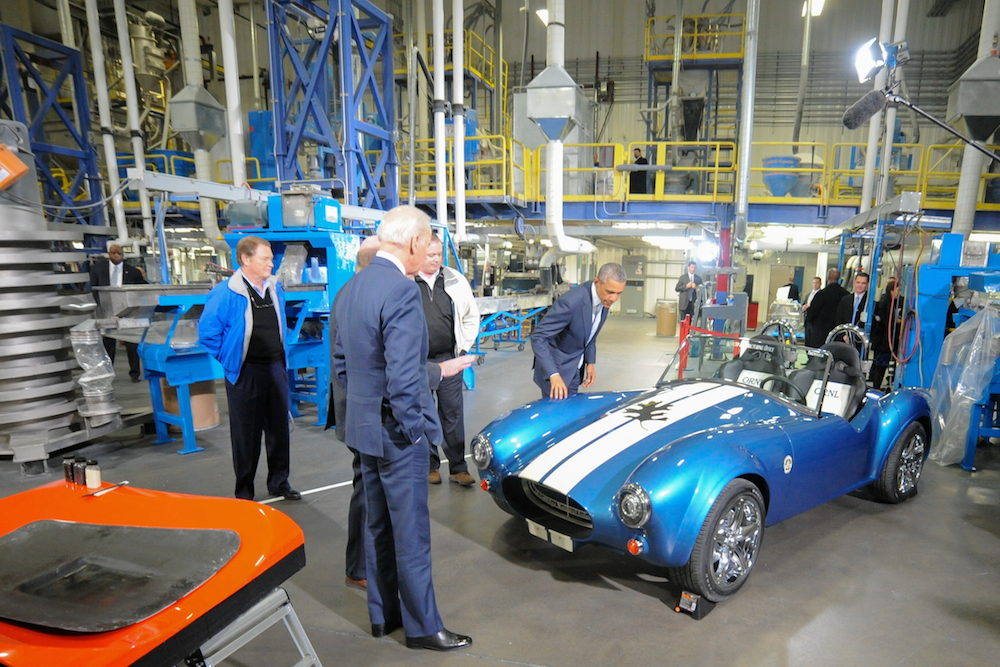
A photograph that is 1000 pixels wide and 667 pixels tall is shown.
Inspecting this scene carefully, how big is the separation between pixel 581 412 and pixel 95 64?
1260 centimetres

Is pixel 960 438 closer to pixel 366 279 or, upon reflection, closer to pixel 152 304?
pixel 366 279

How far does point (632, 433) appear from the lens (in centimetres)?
314

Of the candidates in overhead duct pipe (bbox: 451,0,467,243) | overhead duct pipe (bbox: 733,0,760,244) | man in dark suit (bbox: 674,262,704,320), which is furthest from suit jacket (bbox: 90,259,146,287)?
man in dark suit (bbox: 674,262,704,320)

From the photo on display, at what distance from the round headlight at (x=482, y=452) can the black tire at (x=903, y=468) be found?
2726 millimetres

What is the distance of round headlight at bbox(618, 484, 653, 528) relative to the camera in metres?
2.45

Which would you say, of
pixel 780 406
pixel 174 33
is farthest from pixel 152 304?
pixel 174 33

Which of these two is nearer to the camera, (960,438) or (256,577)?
(256,577)

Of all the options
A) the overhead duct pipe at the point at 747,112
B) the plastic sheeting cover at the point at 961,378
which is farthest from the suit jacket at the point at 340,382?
the overhead duct pipe at the point at 747,112

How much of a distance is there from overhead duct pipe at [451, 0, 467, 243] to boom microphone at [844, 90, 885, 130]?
629 centimetres

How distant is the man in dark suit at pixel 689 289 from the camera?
11.6 meters

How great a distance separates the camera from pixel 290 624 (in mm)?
1646

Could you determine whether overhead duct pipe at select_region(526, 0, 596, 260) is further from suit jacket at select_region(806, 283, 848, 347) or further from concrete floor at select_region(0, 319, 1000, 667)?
concrete floor at select_region(0, 319, 1000, 667)

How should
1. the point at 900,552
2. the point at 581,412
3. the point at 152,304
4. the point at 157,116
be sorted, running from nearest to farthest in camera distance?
the point at 900,552
the point at 581,412
the point at 152,304
the point at 157,116

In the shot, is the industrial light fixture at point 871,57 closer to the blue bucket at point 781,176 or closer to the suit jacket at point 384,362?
the suit jacket at point 384,362
